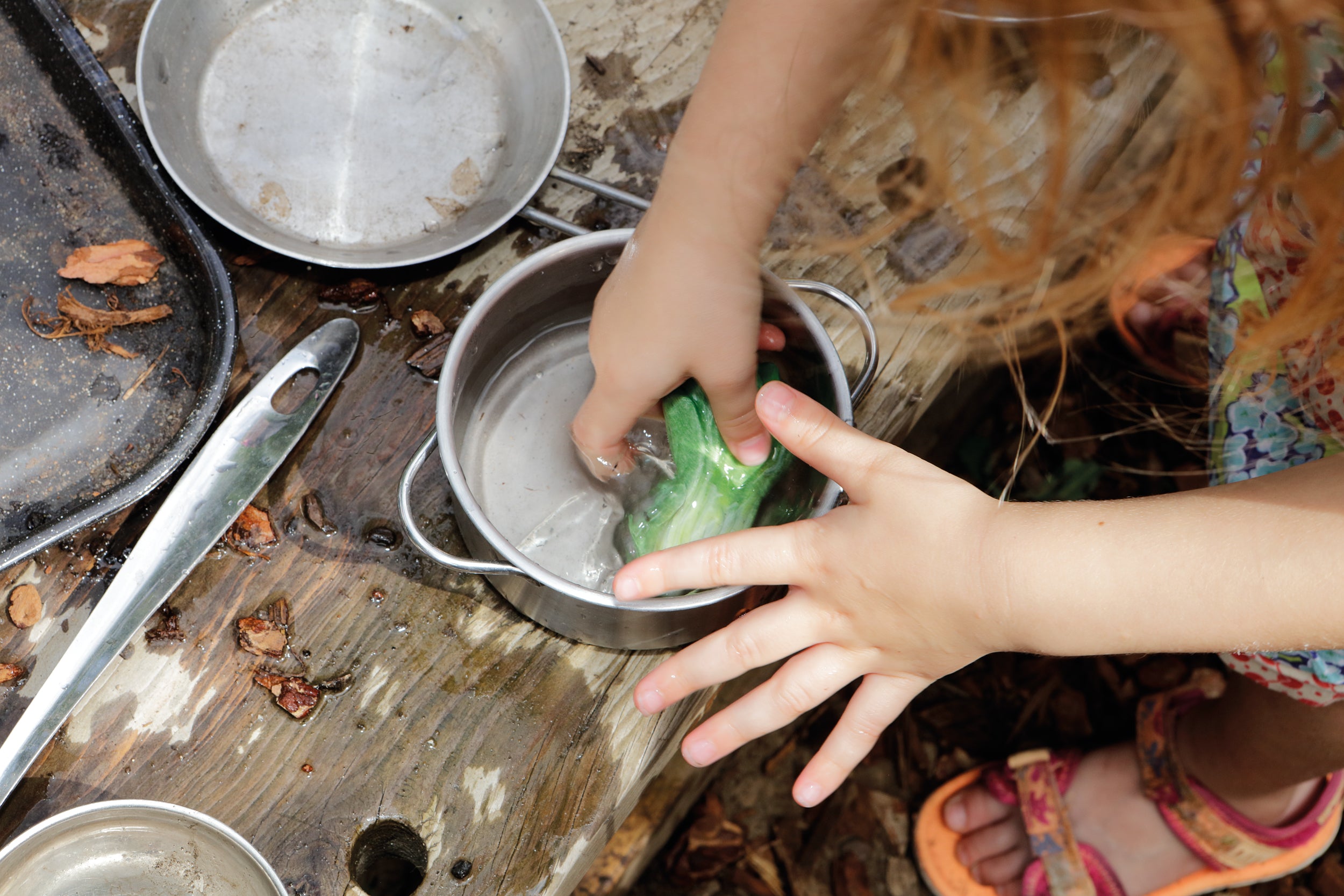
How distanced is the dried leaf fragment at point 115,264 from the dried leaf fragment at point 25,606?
0.38m

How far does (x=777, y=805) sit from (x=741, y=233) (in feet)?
3.59

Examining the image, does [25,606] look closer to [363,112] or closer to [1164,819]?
[363,112]

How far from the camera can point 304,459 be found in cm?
105

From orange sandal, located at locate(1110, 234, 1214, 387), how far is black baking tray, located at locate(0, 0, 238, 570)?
3.56 ft

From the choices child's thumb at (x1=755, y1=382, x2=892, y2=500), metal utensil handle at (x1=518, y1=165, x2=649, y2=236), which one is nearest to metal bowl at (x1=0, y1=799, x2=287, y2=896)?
child's thumb at (x1=755, y1=382, x2=892, y2=500)

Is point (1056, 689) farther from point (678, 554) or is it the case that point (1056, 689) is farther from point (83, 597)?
point (83, 597)

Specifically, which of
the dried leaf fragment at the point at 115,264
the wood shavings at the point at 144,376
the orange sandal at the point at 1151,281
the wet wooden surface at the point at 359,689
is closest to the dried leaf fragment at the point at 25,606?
the wet wooden surface at the point at 359,689

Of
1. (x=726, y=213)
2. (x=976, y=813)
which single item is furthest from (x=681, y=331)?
(x=976, y=813)

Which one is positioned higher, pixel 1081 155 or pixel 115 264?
pixel 1081 155

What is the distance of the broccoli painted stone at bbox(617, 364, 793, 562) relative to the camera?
3.37ft

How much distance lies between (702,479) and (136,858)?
685 mm

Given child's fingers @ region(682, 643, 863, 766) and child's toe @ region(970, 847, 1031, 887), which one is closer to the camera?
child's fingers @ region(682, 643, 863, 766)

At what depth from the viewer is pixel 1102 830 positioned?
1477 millimetres

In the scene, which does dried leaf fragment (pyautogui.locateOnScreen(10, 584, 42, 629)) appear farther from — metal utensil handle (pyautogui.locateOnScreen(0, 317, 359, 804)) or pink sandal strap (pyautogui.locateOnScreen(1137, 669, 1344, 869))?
pink sandal strap (pyautogui.locateOnScreen(1137, 669, 1344, 869))
